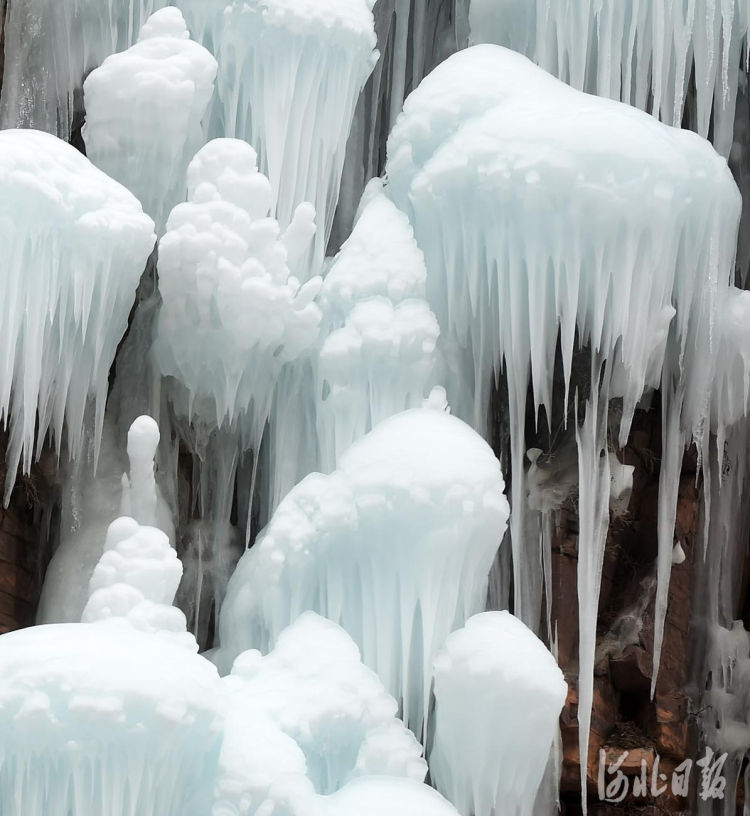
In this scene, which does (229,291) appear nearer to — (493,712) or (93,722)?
(493,712)

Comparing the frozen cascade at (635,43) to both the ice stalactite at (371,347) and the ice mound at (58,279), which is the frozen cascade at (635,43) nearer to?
the ice stalactite at (371,347)

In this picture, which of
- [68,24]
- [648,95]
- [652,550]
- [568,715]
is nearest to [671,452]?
[652,550]

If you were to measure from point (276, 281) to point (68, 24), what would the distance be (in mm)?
1677

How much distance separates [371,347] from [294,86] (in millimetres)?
1257

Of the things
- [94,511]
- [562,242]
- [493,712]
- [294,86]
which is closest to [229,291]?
[94,511]

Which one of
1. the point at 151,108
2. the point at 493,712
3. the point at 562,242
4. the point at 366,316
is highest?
the point at 151,108

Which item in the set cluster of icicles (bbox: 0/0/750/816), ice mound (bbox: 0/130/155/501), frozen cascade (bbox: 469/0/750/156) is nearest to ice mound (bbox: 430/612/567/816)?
cluster of icicles (bbox: 0/0/750/816)

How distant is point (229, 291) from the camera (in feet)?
23.3

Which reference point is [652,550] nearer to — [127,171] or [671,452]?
[671,452]

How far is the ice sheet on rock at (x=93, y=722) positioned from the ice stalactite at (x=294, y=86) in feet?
8.15

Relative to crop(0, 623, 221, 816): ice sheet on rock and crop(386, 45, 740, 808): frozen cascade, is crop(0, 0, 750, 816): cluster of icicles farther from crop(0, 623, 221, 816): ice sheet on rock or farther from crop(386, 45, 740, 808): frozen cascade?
crop(0, 623, 221, 816): ice sheet on rock

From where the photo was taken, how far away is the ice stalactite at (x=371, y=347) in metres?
7.29

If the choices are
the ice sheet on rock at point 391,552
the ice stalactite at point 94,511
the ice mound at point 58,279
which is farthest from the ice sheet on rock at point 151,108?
the ice sheet on rock at point 391,552

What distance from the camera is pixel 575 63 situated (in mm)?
8055
